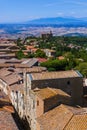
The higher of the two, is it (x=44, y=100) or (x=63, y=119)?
(x=44, y=100)

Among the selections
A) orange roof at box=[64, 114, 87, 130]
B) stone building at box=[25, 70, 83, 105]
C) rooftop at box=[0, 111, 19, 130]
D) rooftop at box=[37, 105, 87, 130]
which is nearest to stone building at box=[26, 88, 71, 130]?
rooftop at box=[37, 105, 87, 130]

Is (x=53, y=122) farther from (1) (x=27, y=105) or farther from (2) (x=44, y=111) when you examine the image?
(1) (x=27, y=105)

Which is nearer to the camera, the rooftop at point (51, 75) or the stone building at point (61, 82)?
the stone building at point (61, 82)

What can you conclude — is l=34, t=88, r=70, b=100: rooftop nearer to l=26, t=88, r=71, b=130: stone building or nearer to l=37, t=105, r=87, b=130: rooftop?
l=26, t=88, r=71, b=130: stone building

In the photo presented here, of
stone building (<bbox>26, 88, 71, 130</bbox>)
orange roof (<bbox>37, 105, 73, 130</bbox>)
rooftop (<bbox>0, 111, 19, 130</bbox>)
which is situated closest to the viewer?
orange roof (<bbox>37, 105, 73, 130</bbox>)

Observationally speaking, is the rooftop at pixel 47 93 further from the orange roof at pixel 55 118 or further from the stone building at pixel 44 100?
the orange roof at pixel 55 118

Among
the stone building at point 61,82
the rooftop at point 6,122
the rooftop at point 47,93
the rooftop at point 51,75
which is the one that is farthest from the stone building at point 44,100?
the rooftop at point 6,122

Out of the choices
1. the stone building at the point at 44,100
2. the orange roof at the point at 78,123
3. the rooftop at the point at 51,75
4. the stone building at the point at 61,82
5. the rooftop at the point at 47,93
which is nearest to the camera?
the orange roof at the point at 78,123

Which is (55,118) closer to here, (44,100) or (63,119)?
(63,119)

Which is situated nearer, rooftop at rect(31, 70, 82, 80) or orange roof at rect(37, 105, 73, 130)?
orange roof at rect(37, 105, 73, 130)

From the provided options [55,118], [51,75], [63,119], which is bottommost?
[55,118]

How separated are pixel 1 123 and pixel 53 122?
3698 mm

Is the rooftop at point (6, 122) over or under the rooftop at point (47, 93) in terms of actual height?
under

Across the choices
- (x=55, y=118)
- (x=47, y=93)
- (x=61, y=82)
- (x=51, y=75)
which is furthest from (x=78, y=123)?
(x=51, y=75)
